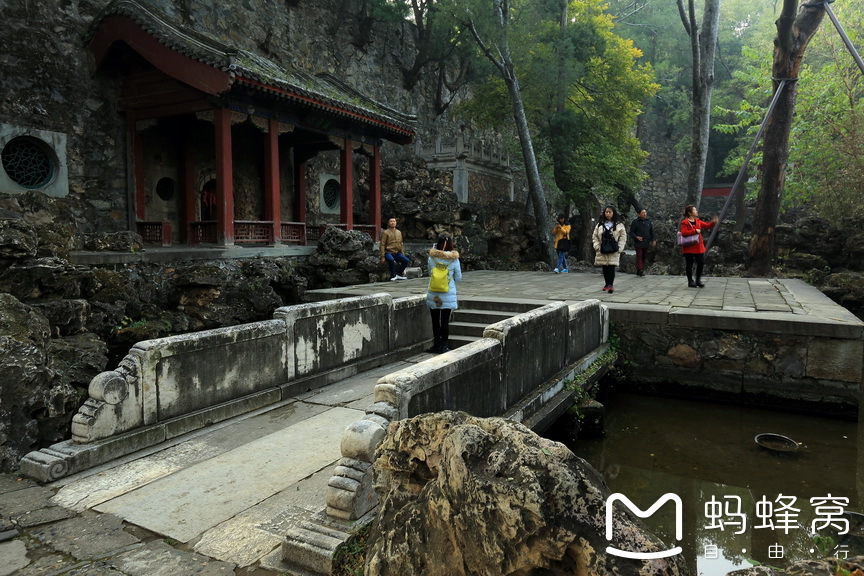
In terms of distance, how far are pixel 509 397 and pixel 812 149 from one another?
16232 mm

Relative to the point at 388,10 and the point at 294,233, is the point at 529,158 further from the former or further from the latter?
the point at 294,233

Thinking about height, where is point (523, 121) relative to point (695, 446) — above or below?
above

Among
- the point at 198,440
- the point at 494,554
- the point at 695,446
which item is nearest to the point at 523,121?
the point at 695,446

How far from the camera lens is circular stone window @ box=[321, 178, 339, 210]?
19.7 m

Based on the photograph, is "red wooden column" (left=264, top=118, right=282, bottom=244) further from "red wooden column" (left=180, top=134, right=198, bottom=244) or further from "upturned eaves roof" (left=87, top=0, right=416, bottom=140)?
"red wooden column" (left=180, top=134, right=198, bottom=244)

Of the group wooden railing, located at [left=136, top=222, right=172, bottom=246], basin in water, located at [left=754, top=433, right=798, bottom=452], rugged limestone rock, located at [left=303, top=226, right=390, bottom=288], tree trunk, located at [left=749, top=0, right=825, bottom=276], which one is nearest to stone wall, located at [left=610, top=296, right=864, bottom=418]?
basin in water, located at [left=754, top=433, right=798, bottom=452]

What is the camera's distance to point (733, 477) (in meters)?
4.93

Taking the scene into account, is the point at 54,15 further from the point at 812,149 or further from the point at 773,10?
the point at 773,10

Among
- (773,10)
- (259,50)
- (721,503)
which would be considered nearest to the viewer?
(721,503)

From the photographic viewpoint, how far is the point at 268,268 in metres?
11.7

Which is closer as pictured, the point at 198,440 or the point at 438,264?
the point at 198,440

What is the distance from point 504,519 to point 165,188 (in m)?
15.0

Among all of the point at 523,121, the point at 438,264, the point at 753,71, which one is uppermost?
the point at 753,71

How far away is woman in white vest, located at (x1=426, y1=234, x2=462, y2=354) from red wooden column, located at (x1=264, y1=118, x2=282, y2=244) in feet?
25.8
